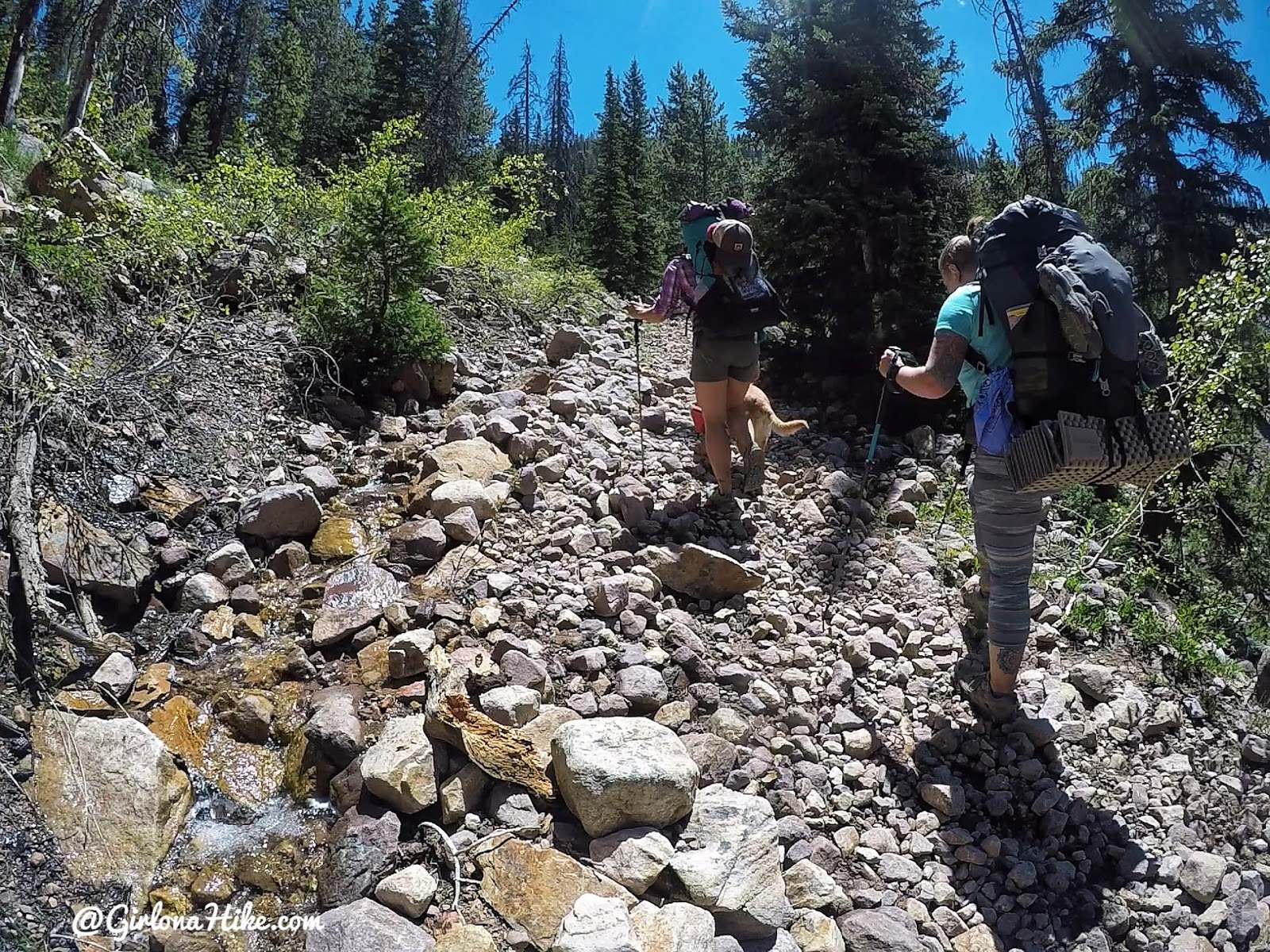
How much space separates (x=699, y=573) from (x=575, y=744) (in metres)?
1.78

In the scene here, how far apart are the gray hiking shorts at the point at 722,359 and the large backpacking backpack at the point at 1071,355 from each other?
6.65 feet

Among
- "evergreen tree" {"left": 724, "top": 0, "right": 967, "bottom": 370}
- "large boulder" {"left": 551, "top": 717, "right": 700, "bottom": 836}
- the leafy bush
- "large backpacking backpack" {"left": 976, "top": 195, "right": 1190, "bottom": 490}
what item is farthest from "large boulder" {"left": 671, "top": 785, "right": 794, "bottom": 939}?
"evergreen tree" {"left": 724, "top": 0, "right": 967, "bottom": 370}

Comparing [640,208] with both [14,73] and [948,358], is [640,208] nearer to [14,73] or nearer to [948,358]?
[14,73]

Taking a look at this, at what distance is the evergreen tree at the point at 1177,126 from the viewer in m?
12.6

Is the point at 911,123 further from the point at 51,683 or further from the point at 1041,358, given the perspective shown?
the point at 51,683

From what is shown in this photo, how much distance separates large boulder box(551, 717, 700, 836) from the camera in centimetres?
268

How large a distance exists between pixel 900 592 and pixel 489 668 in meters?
2.74

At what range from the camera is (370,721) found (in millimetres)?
3301

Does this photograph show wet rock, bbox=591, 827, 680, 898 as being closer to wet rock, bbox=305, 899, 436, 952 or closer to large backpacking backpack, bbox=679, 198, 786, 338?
wet rock, bbox=305, 899, 436, 952

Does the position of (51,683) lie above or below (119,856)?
above

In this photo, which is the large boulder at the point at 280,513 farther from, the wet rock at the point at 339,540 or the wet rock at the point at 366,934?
the wet rock at the point at 366,934

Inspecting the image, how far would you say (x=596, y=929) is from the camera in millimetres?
2230

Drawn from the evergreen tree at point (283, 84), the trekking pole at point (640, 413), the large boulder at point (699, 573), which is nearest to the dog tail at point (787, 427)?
the trekking pole at point (640, 413)

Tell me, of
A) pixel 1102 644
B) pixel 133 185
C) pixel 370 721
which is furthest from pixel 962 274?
pixel 133 185
